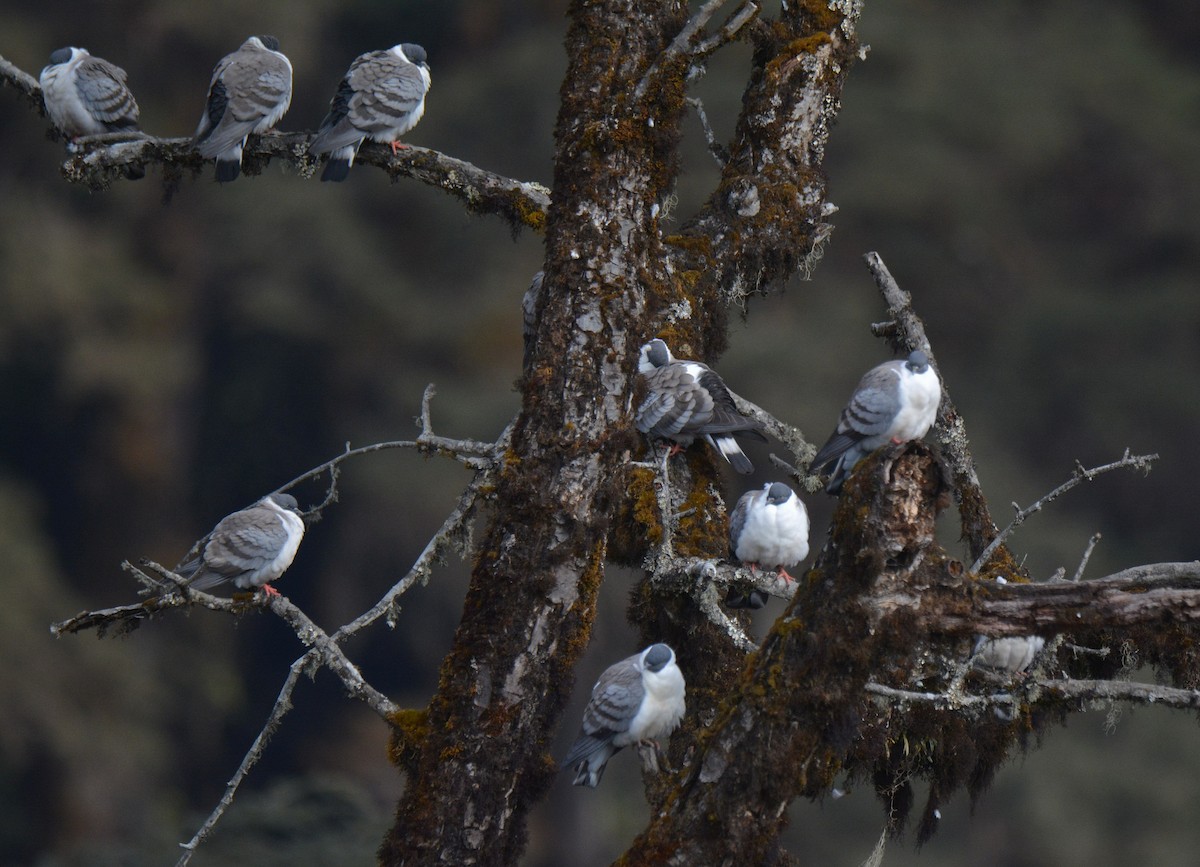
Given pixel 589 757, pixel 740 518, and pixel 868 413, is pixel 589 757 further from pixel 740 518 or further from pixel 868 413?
pixel 868 413

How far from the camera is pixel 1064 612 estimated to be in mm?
4176

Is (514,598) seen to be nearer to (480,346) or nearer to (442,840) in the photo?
Answer: (442,840)

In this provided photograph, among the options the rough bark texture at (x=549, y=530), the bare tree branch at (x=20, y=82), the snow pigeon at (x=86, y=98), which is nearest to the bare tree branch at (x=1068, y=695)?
A: the rough bark texture at (x=549, y=530)

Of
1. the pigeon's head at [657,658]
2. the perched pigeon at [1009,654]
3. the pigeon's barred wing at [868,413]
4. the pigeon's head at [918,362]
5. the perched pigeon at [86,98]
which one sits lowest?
the pigeon's head at [657,658]

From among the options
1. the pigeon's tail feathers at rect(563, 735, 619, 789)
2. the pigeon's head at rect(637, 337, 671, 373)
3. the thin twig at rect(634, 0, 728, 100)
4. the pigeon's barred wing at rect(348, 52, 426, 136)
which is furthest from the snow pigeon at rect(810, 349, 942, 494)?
the pigeon's barred wing at rect(348, 52, 426, 136)

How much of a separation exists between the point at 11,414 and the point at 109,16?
18.4ft

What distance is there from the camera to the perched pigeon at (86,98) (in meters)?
8.14

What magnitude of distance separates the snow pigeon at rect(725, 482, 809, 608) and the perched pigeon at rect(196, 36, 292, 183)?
283 cm

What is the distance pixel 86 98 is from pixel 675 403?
13.2 feet

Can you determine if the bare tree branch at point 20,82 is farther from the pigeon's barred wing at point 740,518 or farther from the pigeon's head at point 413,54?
the pigeon's barred wing at point 740,518

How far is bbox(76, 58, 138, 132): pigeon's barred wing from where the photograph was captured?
28.0ft

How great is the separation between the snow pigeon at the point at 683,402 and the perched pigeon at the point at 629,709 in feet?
3.03

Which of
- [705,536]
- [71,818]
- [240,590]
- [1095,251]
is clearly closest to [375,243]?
[71,818]

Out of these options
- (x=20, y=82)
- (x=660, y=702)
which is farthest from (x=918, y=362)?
(x=20, y=82)
